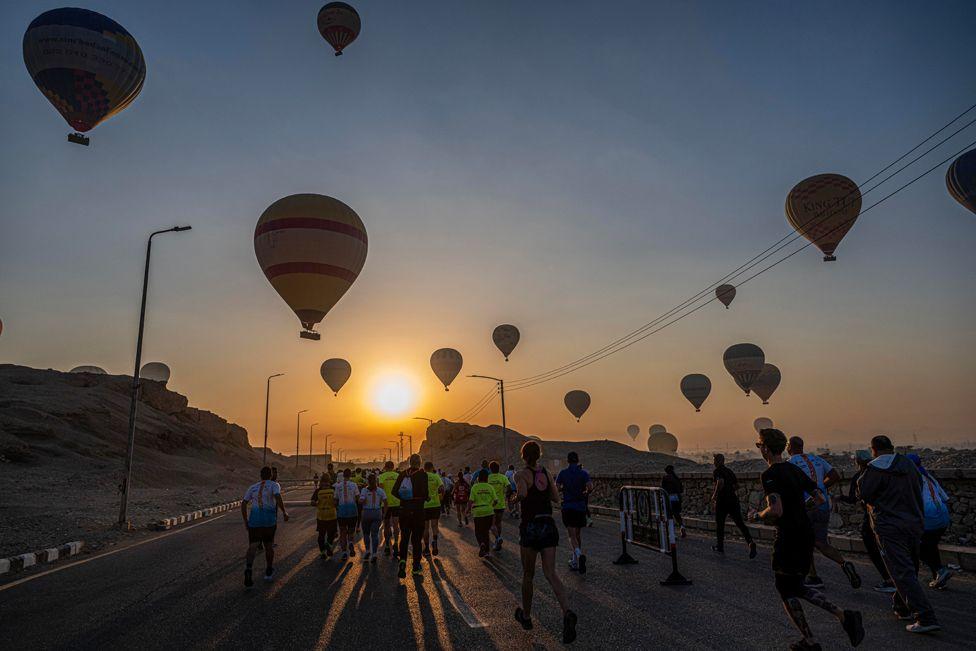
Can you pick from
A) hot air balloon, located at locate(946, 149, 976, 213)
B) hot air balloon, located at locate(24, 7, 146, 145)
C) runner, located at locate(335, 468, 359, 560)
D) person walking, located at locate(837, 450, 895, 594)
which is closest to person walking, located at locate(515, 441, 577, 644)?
person walking, located at locate(837, 450, 895, 594)

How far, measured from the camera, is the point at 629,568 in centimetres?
1035

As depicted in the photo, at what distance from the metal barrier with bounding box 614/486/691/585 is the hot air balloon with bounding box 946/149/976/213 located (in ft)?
119

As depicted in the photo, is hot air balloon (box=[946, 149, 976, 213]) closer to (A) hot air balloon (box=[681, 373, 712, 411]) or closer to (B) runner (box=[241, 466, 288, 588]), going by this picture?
(B) runner (box=[241, 466, 288, 588])

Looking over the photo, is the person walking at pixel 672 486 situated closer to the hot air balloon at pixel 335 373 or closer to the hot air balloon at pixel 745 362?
the hot air balloon at pixel 335 373

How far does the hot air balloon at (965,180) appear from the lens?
35.3 m

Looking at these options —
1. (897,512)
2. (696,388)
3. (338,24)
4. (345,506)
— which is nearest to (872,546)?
(897,512)

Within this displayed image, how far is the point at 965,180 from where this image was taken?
35562 millimetres

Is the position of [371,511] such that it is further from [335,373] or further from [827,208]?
[335,373]

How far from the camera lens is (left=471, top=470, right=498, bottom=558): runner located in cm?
1226

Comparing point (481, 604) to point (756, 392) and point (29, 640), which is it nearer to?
point (29, 640)

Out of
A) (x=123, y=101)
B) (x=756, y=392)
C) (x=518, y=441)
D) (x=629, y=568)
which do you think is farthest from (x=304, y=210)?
(x=518, y=441)

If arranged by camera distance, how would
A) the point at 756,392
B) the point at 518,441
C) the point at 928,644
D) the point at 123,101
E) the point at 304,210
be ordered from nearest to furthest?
the point at 928,644 < the point at 304,210 < the point at 123,101 < the point at 756,392 < the point at 518,441

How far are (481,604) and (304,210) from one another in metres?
21.1

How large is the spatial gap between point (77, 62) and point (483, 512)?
26930 millimetres
